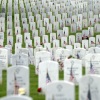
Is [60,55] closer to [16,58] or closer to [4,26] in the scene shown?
[16,58]

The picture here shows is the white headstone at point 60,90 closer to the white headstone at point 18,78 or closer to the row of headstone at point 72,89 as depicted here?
the row of headstone at point 72,89

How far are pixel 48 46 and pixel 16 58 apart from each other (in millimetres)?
4516

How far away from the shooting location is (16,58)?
600 inches

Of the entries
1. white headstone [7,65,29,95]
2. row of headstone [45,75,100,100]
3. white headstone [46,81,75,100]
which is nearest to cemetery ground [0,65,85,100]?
white headstone [7,65,29,95]

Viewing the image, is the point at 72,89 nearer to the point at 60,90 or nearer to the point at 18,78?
the point at 60,90

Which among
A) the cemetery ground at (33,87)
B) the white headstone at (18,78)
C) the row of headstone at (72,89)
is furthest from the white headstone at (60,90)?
the cemetery ground at (33,87)

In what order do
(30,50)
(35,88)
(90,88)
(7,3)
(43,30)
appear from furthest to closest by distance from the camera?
(7,3) → (43,30) → (30,50) → (35,88) → (90,88)

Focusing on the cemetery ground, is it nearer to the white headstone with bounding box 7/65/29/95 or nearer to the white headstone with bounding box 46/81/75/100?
the white headstone with bounding box 7/65/29/95

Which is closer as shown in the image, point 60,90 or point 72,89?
point 60,90

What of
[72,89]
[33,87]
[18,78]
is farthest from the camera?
[33,87]

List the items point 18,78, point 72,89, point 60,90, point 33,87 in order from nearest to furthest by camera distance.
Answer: point 60,90 < point 72,89 < point 18,78 < point 33,87

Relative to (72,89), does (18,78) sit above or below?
above

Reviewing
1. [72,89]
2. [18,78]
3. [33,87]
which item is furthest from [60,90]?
[33,87]

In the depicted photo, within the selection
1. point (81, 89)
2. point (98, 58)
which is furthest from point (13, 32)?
point (81, 89)
